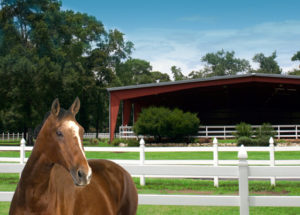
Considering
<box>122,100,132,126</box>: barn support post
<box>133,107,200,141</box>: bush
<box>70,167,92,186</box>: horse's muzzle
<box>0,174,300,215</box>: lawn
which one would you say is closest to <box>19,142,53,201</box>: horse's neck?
<box>70,167,92,186</box>: horse's muzzle

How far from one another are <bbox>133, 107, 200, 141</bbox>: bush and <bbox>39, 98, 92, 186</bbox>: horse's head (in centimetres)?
2589

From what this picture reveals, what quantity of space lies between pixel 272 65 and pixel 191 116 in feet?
284

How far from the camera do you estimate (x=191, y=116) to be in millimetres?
30125

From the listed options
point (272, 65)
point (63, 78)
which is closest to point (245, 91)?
point (63, 78)

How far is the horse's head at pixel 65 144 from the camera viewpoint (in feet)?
9.47

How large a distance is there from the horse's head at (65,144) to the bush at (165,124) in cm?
2589

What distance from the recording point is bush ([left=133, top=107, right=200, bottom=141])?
29.2 meters

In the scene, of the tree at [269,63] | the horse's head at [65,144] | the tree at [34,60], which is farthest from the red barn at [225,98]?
the tree at [269,63]

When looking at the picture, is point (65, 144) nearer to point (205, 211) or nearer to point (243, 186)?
point (243, 186)

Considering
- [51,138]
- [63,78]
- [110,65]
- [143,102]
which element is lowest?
[51,138]

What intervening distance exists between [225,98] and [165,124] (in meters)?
13.7

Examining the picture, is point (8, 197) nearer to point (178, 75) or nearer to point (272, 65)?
point (178, 75)

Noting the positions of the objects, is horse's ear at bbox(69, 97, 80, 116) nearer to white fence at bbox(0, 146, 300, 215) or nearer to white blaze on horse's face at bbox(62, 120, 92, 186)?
white blaze on horse's face at bbox(62, 120, 92, 186)

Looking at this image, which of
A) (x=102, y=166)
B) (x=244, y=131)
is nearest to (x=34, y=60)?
(x=244, y=131)
